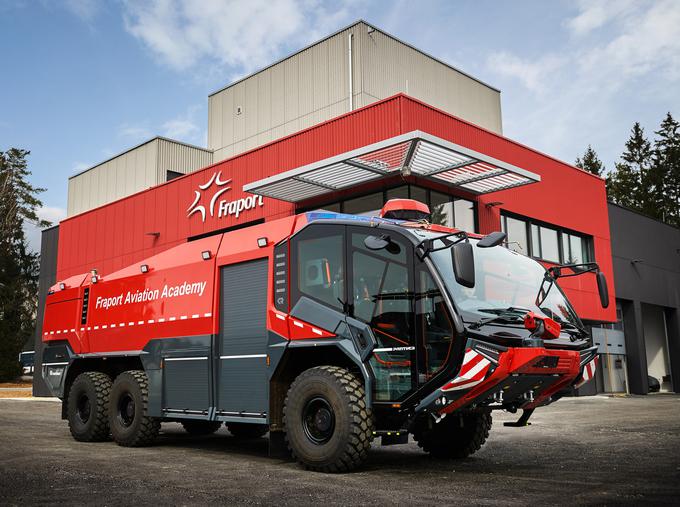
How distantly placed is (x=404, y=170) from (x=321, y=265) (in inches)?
344

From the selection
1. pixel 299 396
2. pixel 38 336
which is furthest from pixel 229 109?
pixel 299 396

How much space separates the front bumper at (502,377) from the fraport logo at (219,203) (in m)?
14.4

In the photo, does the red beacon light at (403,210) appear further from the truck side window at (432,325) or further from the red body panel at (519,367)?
the red body panel at (519,367)

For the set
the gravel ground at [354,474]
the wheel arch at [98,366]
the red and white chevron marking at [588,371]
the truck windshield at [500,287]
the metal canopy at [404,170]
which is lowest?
the gravel ground at [354,474]

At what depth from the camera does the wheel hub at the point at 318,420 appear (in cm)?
749

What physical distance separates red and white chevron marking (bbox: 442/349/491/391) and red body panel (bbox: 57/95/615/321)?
36.4 feet

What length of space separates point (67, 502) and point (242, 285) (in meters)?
3.75

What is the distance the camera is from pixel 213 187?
22734 millimetres

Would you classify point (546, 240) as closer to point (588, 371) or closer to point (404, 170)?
point (404, 170)

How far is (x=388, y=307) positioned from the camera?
7.41 m

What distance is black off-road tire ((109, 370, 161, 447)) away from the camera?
10141 mm

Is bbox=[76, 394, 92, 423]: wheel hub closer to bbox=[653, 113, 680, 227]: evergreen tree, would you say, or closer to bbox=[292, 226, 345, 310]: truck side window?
bbox=[292, 226, 345, 310]: truck side window

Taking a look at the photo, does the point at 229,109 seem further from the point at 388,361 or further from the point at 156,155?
the point at 388,361

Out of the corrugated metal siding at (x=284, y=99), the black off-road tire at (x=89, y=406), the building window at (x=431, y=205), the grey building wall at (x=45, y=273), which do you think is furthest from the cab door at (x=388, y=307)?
the grey building wall at (x=45, y=273)
